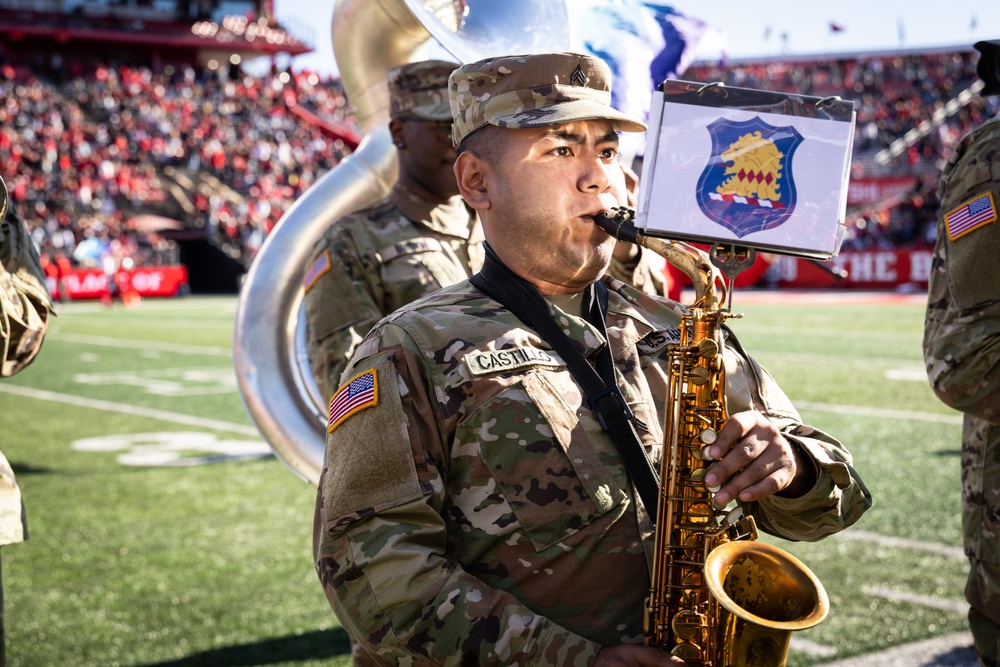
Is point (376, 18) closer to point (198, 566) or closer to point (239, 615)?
point (239, 615)

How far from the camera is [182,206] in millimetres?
35719

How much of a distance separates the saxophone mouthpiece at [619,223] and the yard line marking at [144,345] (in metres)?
13.8

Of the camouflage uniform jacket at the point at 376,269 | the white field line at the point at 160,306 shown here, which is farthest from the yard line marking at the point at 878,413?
the white field line at the point at 160,306

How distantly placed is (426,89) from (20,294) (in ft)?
4.79

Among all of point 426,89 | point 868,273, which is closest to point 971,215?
point 426,89

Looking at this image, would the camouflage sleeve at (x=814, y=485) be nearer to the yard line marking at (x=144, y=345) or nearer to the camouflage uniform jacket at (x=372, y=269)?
the camouflage uniform jacket at (x=372, y=269)

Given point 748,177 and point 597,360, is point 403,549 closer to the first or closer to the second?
point 597,360

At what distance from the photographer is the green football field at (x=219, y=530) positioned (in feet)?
15.4

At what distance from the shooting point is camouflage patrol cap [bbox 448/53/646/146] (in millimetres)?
2004

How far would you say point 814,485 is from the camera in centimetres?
193

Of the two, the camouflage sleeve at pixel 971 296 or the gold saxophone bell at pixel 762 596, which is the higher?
the camouflage sleeve at pixel 971 296

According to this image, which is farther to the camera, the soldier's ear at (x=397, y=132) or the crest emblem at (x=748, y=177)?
the soldier's ear at (x=397, y=132)

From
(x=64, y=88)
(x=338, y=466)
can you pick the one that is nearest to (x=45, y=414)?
(x=338, y=466)

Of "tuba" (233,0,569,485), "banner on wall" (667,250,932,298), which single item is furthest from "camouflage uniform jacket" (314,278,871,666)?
"banner on wall" (667,250,932,298)
